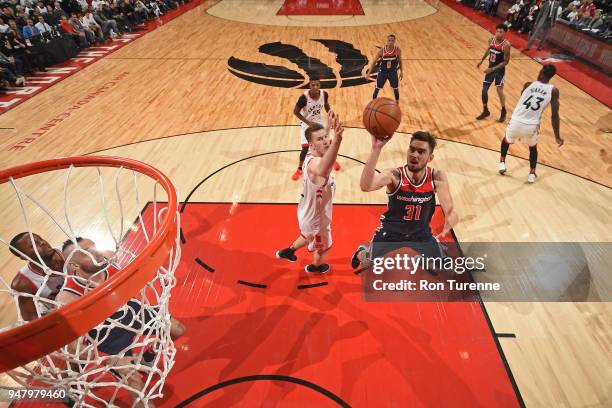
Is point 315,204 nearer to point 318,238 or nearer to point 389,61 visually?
point 318,238

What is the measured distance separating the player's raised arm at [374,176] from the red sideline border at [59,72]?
8985 millimetres

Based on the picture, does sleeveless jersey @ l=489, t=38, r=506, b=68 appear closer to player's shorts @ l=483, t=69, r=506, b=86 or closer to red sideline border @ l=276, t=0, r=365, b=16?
player's shorts @ l=483, t=69, r=506, b=86

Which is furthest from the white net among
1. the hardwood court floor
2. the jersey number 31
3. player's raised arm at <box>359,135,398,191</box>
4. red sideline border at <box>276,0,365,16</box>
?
red sideline border at <box>276,0,365,16</box>

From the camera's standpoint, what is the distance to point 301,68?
10.2 meters

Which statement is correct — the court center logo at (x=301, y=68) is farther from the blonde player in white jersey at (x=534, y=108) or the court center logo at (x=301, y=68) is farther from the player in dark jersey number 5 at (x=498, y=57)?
the blonde player in white jersey at (x=534, y=108)

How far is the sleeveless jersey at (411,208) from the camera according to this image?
3.24m

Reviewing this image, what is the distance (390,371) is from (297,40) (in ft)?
39.3

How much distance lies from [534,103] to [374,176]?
11.3ft

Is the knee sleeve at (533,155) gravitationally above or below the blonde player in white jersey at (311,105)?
below

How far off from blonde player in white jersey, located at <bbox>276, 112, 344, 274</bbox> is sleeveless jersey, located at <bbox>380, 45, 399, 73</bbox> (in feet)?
15.1

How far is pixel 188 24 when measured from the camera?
15562 mm

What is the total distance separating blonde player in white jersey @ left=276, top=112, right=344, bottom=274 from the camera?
314 centimetres

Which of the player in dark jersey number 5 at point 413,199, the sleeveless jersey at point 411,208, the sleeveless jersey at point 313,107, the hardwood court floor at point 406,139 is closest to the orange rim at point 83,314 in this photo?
the player in dark jersey number 5 at point 413,199

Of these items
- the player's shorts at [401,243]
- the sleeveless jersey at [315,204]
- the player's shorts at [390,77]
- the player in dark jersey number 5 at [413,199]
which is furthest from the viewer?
the player's shorts at [390,77]
